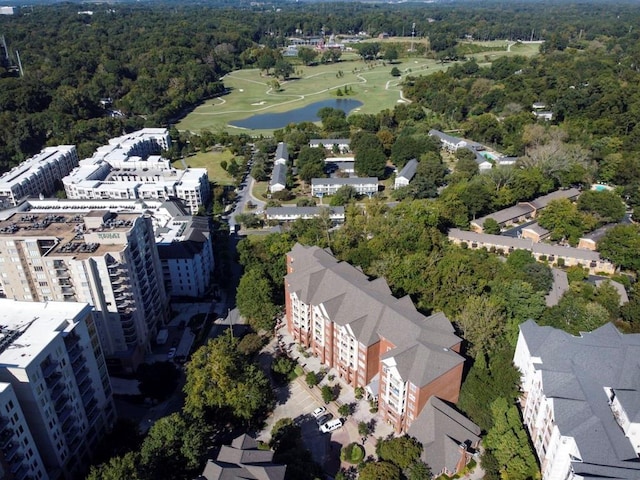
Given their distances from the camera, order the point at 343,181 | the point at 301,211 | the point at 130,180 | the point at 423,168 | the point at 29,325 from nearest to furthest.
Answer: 1. the point at 29,325
2. the point at 301,211
3. the point at 130,180
4. the point at 343,181
5. the point at 423,168

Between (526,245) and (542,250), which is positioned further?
(526,245)

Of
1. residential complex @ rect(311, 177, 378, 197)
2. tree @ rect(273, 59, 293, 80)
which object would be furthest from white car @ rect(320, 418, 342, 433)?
tree @ rect(273, 59, 293, 80)

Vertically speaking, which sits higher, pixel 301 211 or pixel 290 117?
pixel 301 211

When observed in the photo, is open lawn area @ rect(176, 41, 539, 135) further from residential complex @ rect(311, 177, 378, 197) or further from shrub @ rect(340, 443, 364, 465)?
shrub @ rect(340, 443, 364, 465)

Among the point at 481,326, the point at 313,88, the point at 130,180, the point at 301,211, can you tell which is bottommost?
the point at 301,211

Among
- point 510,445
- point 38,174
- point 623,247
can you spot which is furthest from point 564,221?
point 38,174

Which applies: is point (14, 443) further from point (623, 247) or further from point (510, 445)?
point (623, 247)
